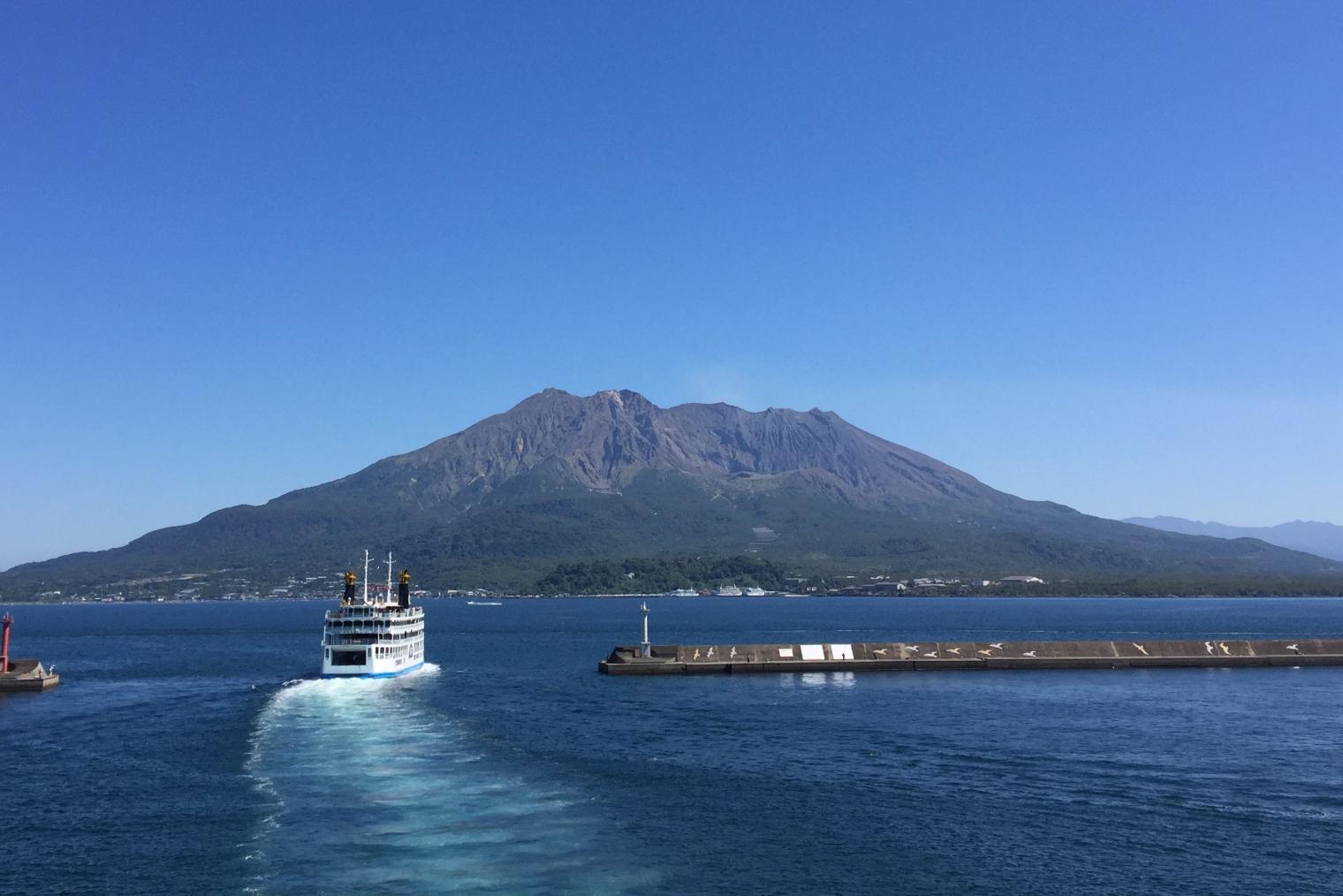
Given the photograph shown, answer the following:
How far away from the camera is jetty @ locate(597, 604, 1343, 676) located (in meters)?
94.6

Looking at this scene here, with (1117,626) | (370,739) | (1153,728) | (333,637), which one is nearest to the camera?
(370,739)

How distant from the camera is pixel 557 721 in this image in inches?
2547

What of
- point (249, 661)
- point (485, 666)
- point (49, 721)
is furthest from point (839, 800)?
point (249, 661)

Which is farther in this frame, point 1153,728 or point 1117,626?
point 1117,626

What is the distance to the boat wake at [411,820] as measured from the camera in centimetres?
3238

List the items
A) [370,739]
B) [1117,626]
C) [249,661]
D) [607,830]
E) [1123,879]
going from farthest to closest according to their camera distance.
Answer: [1117,626]
[249,661]
[370,739]
[607,830]
[1123,879]

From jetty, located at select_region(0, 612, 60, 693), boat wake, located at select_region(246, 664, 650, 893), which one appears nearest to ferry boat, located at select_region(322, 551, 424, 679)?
jetty, located at select_region(0, 612, 60, 693)

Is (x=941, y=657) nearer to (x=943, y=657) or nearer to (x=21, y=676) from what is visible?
(x=943, y=657)

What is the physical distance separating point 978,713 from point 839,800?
27.0 m

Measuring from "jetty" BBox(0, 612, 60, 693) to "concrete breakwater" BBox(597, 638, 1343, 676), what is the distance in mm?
46401

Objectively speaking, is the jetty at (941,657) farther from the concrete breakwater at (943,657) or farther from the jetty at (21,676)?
the jetty at (21,676)

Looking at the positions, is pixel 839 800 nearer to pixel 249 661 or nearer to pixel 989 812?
pixel 989 812

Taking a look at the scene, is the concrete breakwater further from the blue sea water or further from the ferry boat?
the ferry boat

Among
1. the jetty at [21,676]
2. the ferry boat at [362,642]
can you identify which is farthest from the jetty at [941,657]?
the jetty at [21,676]
